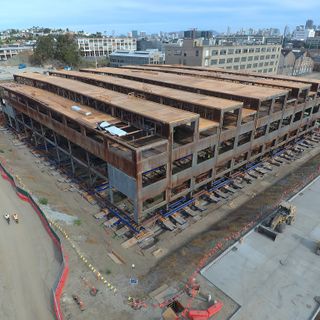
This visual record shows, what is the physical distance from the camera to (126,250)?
3111 centimetres

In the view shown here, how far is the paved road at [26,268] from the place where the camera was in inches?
931

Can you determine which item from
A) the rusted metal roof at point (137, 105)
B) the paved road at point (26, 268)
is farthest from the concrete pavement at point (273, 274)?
the rusted metal roof at point (137, 105)

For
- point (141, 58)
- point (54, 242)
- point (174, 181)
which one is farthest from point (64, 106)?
point (141, 58)

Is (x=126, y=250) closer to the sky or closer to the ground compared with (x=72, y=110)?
closer to the ground

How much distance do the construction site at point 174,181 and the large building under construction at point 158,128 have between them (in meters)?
0.21

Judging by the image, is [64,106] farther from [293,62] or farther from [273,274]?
[293,62]

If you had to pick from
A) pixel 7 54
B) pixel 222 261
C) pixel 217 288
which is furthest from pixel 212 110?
pixel 7 54

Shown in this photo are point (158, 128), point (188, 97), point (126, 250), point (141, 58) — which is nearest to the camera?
point (126, 250)

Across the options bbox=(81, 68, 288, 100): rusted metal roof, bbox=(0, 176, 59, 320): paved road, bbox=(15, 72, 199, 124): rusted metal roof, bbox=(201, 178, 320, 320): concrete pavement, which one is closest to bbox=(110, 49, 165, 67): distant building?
bbox=(81, 68, 288, 100): rusted metal roof

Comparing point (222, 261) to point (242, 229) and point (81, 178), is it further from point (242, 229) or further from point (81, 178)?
point (81, 178)

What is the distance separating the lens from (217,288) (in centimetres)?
2495

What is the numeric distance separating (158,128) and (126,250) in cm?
1687

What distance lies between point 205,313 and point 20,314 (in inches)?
642

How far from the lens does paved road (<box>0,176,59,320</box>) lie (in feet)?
77.6
